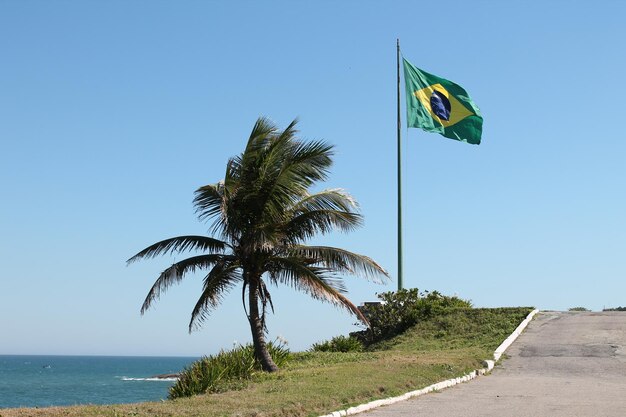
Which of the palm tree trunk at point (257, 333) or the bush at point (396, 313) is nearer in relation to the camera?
the palm tree trunk at point (257, 333)

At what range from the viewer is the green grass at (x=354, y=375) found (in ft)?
43.3

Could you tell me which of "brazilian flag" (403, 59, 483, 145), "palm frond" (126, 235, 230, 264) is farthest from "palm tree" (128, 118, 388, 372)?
"brazilian flag" (403, 59, 483, 145)

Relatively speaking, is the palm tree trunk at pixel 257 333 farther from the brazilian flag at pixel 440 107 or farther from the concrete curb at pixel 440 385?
the brazilian flag at pixel 440 107

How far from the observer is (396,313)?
104 feet

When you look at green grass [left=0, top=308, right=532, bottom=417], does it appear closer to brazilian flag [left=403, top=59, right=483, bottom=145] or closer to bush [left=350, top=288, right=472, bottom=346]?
bush [left=350, top=288, right=472, bottom=346]

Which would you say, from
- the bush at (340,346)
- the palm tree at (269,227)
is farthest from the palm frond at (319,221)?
the bush at (340,346)

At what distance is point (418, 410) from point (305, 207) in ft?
24.9

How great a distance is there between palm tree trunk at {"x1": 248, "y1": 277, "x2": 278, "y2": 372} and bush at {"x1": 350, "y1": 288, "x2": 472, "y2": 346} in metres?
10.9

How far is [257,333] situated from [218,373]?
2.68 metres

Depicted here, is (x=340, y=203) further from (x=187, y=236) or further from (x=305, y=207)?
(x=187, y=236)

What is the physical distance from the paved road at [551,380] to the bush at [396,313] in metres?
3.92

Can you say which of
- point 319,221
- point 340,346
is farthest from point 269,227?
point 340,346

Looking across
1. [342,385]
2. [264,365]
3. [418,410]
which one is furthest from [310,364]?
[418,410]

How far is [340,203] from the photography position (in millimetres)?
21125
